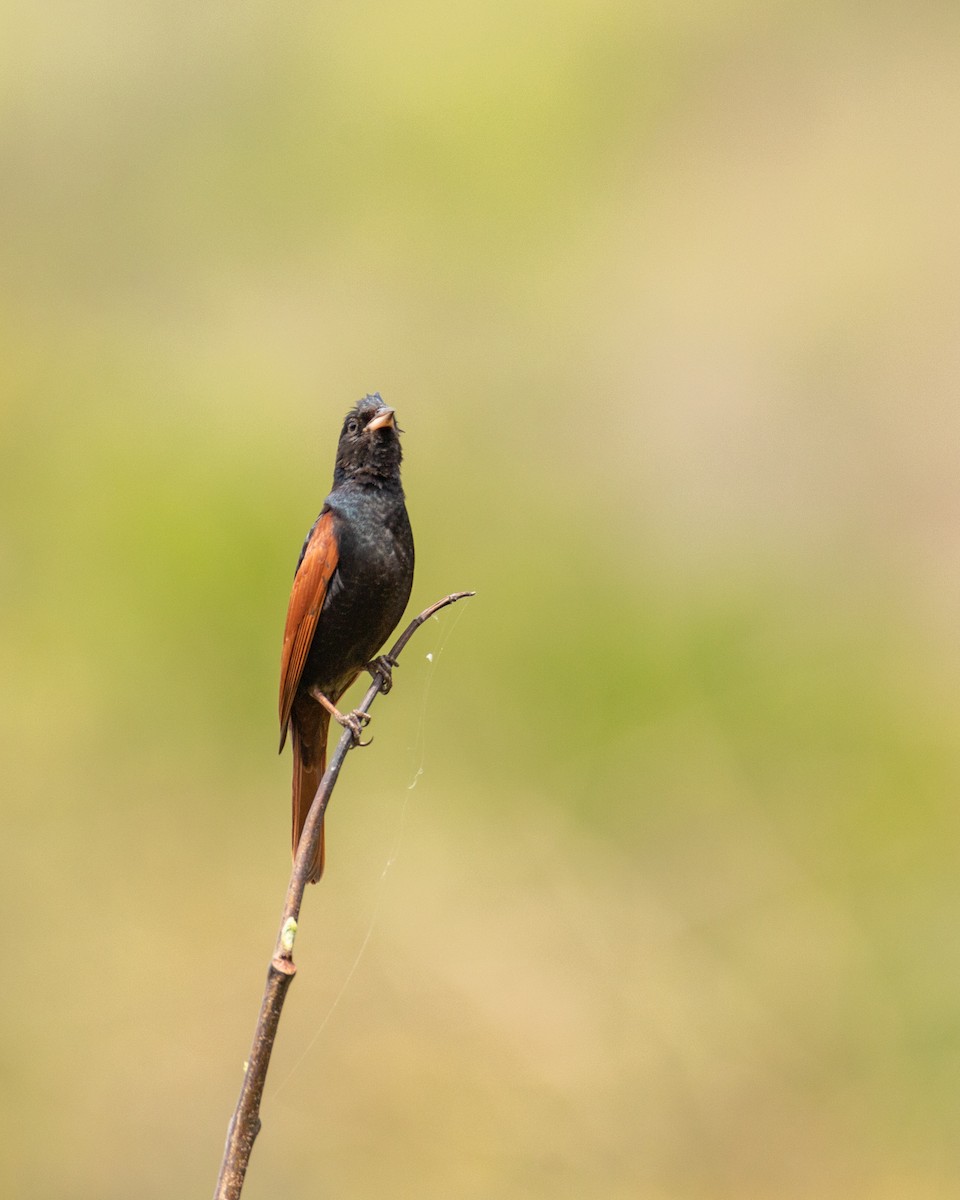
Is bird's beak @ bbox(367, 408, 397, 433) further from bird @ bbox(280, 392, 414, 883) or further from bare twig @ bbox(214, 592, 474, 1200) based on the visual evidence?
bare twig @ bbox(214, 592, 474, 1200)

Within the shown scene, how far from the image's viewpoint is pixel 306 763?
4219 millimetres

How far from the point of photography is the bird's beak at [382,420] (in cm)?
398

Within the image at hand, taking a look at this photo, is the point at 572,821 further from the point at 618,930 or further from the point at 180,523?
the point at 180,523

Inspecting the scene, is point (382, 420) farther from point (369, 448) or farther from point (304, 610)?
point (304, 610)

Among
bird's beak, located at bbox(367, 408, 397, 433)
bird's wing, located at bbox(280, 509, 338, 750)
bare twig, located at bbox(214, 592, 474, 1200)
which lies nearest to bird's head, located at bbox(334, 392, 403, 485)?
bird's beak, located at bbox(367, 408, 397, 433)

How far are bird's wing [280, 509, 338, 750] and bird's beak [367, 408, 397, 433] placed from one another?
0.96 feet

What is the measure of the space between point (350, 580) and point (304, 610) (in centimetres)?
16

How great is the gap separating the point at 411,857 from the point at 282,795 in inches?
30.3

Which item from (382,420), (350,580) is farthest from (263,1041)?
(382,420)

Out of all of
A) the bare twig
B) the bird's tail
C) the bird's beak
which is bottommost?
the bare twig

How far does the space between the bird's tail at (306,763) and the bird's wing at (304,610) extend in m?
0.19

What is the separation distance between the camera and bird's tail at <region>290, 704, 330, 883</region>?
4.06 m

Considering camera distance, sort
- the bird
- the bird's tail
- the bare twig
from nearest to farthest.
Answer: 1. the bare twig
2. the bird
3. the bird's tail

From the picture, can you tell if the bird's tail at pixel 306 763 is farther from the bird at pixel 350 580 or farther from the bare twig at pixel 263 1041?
the bare twig at pixel 263 1041
